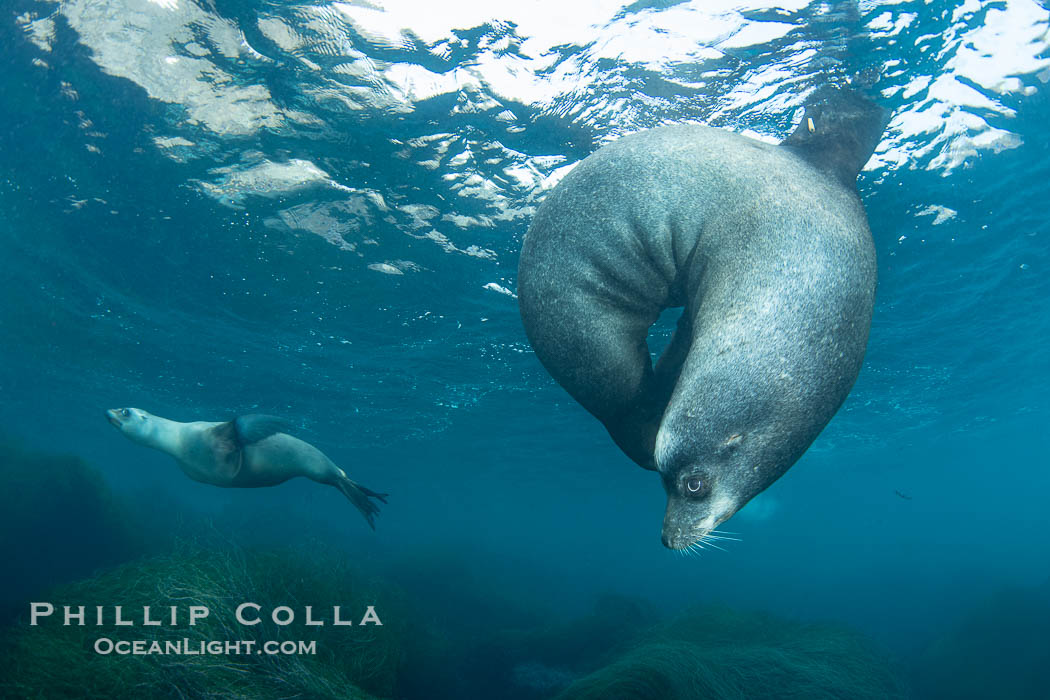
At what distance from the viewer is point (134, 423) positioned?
5.72m

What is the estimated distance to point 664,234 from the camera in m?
2.52

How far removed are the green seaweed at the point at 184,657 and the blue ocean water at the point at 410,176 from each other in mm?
5994

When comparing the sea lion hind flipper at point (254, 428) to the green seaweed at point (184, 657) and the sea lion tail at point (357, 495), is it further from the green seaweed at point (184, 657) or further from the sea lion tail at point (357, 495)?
the green seaweed at point (184, 657)

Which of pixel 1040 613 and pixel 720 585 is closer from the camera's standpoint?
pixel 1040 613

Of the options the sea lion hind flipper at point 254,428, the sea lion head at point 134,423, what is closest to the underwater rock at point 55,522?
the sea lion head at point 134,423

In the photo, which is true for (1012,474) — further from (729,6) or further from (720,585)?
(729,6)

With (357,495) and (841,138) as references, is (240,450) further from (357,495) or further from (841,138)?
(841,138)

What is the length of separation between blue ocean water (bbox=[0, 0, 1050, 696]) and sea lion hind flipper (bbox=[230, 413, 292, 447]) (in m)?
4.34

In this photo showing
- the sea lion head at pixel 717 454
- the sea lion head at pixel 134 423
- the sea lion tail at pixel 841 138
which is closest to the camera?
the sea lion head at pixel 717 454

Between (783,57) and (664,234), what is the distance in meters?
5.05

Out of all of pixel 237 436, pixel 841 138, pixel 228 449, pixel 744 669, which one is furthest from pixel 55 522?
pixel 841 138

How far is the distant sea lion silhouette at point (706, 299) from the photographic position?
2.03 metres

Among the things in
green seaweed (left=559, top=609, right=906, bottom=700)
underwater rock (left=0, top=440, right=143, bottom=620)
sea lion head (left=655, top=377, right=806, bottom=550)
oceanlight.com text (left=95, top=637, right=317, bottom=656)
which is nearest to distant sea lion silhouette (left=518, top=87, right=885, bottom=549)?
sea lion head (left=655, top=377, right=806, bottom=550)

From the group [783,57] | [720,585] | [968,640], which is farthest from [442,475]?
[783,57]
